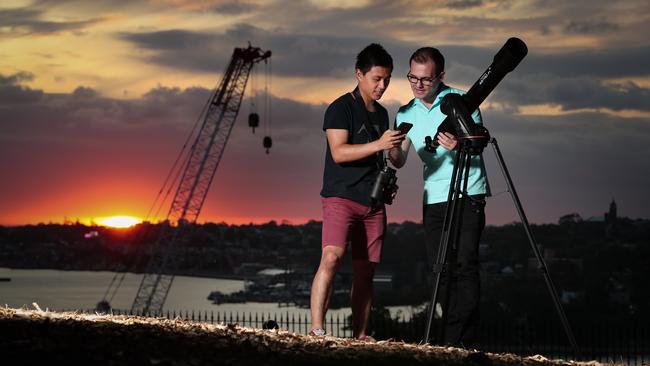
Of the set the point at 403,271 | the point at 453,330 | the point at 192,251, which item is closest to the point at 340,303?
the point at 403,271

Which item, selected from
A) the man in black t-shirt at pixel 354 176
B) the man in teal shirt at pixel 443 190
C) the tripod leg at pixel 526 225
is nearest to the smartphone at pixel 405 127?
the man in black t-shirt at pixel 354 176

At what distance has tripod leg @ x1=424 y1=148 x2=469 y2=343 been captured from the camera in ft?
23.5

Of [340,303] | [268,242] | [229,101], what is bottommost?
[340,303]

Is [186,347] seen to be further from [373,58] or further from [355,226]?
[373,58]

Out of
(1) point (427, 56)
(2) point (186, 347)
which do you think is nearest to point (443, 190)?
(1) point (427, 56)

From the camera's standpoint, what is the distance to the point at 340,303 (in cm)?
13538

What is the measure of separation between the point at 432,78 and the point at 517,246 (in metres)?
107

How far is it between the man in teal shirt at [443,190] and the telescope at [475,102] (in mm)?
106

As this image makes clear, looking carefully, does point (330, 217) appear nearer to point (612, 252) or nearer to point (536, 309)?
point (536, 309)

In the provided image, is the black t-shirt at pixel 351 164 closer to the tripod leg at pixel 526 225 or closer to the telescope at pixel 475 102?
the telescope at pixel 475 102

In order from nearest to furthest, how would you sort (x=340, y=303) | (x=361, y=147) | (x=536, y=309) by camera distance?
1. (x=361, y=147)
2. (x=536, y=309)
3. (x=340, y=303)

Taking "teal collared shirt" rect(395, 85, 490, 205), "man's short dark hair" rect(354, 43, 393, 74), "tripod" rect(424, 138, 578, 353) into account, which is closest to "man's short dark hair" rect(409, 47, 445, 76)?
"man's short dark hair" rect(354, 43, 393, 74)

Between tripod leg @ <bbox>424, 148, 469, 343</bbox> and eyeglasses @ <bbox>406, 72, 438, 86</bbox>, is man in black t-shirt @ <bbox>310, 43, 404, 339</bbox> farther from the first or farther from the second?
tripod leg @ <bbox>424, 148, 469, 343</bbox>

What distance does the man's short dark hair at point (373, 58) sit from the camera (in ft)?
23.5
